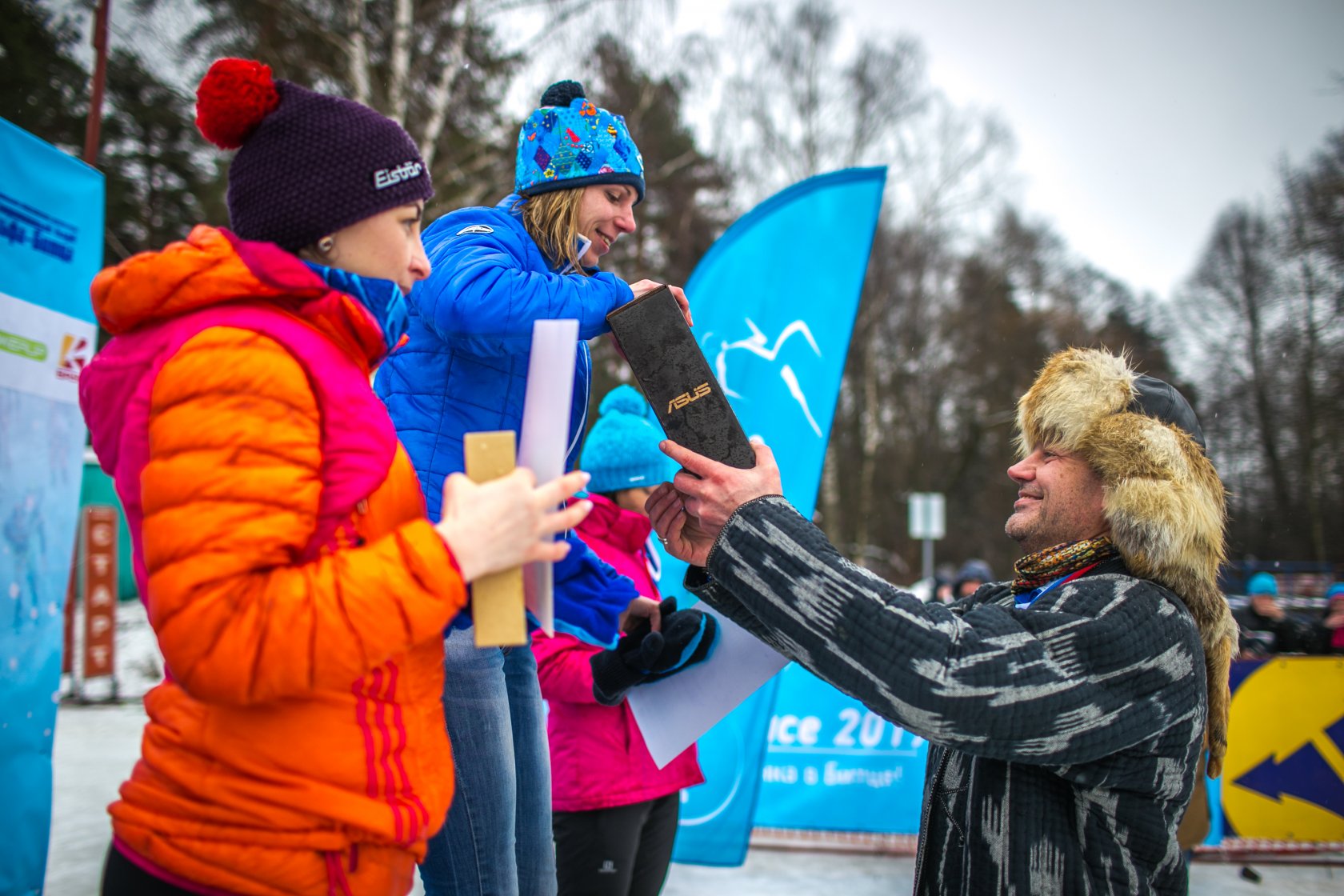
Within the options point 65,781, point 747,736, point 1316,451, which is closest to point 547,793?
point 747,736

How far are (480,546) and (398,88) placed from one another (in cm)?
796

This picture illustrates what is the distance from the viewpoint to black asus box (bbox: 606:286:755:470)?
1386 mm

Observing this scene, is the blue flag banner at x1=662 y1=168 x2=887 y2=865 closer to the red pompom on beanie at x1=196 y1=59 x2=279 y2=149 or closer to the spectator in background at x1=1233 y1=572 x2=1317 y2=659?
the red pompom on beanie at x1=196 y1=59 x2=279 y2=149

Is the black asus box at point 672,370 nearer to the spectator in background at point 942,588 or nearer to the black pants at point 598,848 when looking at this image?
the black pants at point 598,848

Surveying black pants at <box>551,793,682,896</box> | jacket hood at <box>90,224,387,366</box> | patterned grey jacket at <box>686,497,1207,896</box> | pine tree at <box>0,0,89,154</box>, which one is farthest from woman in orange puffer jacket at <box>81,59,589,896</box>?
pine tree at <box>0,0,89,154</box>

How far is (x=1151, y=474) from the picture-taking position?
157 centimetres

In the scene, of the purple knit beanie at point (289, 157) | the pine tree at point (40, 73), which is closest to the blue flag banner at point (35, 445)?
the purple knit beanie at point (289, 157)

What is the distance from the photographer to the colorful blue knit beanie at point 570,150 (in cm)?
169

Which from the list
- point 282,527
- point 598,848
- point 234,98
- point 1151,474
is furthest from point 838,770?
point 234,98

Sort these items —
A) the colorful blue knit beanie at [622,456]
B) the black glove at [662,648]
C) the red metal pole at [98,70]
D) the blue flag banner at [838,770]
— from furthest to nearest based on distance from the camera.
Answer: the blue flag banner at [838,770] → the red metal pole at [98,70] → the colorful blue knit beanie at [622,456] → the black glove at [662,648]

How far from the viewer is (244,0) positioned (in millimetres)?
7719

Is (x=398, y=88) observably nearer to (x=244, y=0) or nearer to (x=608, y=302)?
(x=244, y=0)

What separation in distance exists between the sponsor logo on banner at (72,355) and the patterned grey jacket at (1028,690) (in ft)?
7.39

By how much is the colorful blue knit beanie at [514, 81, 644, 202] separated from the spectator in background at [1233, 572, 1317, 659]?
577 centimetres
